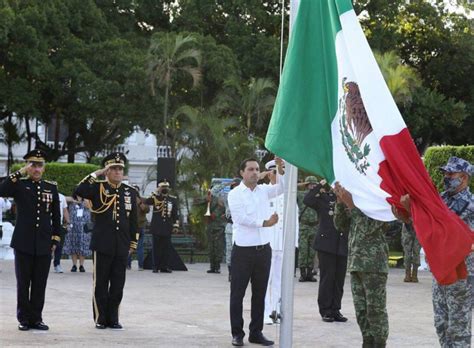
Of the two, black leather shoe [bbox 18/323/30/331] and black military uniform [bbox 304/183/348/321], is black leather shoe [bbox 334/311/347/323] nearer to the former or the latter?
black military uniform [bbox 304/183/348/321]

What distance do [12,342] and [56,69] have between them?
96.1 feet

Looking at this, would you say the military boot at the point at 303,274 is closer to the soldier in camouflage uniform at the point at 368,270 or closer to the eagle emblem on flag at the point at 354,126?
the soldier in camouflage uniform at the point at 368,270

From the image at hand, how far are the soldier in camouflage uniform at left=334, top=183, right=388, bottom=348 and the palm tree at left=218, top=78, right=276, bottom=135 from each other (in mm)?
27628

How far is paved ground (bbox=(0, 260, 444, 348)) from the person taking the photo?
11.4m

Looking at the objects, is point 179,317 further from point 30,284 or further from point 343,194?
point 343,194

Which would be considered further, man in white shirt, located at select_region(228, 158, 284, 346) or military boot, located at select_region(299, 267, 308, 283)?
military boot, located at select_region(299, 267, 308, 283)

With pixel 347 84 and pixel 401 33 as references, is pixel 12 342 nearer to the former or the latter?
pixel 347 84

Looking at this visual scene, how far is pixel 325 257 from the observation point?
13750 mm

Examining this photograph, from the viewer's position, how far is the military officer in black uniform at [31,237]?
1169cm

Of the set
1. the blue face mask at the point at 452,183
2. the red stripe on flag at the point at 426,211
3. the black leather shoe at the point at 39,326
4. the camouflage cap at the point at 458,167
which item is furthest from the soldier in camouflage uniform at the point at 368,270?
the black leather shoe at the point at 39,326

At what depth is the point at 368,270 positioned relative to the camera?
9180 mm

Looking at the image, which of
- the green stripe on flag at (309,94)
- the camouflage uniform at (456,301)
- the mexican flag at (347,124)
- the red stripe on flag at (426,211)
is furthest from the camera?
the camouflage uniform at (456,301)

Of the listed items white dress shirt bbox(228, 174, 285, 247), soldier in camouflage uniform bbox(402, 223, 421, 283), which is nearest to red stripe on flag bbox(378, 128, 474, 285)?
white dress shirt bbox(228, 174, 285, 247)

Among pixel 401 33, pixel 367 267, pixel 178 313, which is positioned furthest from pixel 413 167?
pixel 401 33
